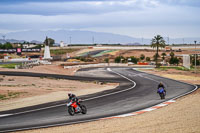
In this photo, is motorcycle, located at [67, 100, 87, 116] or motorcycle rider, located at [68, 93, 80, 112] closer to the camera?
motorcycle rider, located at [68, 93, 80, 112]

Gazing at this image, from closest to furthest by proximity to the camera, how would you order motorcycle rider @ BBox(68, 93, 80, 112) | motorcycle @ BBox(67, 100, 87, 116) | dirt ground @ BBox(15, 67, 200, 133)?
dirt ground @ BBox(15, 67, 200, 133)
motorcycle rider @ BBox(68, 93, 80, 112)
motorcycle @ BBox(67, 100, 87, 116)

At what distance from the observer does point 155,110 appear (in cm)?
2281

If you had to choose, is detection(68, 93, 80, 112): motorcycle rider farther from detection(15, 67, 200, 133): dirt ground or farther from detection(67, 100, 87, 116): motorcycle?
detection(15, 67, 200, 133): dirt ground

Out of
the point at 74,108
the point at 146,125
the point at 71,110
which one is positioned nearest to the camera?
the point at 146,125

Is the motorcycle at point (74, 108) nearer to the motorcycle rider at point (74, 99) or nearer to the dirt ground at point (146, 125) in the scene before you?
the motorcycle rider at point (74, 99)

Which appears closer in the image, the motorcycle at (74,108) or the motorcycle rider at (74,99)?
the motorcycle rider at (74,99)

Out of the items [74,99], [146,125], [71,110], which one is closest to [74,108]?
[71,110]

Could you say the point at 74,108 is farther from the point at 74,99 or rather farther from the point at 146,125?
the point at 146,125

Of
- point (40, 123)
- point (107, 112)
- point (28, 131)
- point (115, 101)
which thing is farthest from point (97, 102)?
point (28, 131)

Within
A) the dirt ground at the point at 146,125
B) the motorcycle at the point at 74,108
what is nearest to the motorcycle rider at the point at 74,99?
the motorcycle at the point at 74,108

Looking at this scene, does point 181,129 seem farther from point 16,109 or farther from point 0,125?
point 16,109

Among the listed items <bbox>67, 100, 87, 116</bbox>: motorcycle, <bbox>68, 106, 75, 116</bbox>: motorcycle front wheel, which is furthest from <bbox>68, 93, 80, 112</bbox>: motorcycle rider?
<bbox>68, 106, 75, 116</bbox>: motorcycle front wheel

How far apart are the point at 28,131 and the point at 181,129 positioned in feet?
25.0

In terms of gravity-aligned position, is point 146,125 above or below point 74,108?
below
